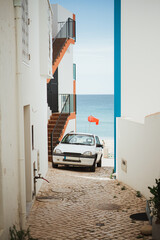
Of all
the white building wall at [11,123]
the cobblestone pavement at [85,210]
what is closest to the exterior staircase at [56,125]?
the cobblestone pavement at [85,210]

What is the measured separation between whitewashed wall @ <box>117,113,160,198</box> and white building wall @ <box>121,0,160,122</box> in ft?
5.48

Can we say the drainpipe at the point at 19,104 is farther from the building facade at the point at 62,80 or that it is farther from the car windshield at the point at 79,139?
the building facade at the point at 62,80

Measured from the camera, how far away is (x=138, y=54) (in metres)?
13.8

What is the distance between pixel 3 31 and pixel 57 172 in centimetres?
911

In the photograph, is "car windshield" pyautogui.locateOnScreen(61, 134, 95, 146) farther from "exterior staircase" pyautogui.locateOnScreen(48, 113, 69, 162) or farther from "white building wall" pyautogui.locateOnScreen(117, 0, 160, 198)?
"white building wall" pyautogui.locateOnScreen(117, 0, 160, 198)

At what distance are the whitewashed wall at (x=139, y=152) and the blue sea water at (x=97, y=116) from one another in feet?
143

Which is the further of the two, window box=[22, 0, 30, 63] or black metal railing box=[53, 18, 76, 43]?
black metal railing box=[53, 18, 76, 43]

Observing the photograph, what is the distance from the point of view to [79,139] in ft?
52.5

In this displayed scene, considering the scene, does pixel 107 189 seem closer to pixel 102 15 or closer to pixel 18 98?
pixel 18 98

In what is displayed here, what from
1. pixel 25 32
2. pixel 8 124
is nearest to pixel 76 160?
pixel 25 32

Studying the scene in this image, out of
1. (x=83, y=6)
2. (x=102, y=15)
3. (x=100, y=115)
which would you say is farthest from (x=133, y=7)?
(x=100, y=115)

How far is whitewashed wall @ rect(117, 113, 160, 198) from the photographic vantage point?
874 cm

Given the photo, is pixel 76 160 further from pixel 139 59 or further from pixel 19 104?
pixel 19 104

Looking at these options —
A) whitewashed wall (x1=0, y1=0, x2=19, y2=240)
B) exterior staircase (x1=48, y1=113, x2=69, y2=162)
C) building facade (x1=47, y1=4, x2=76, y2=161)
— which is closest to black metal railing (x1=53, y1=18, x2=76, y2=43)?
building facade (x1=47, y1=4, x2=76, y2=161)
